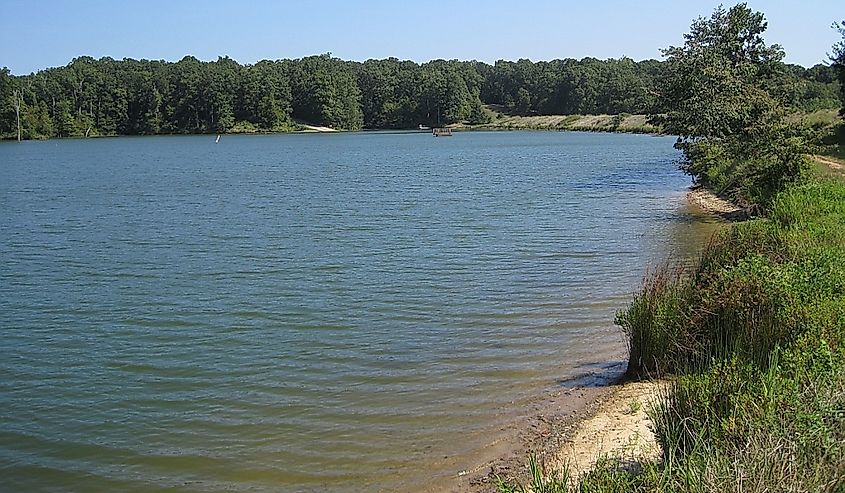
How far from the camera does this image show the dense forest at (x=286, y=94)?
428ft

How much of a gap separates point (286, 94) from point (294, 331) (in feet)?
460

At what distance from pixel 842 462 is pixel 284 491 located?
4.86 m

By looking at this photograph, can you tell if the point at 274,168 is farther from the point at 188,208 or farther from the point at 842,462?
the point at 842,462

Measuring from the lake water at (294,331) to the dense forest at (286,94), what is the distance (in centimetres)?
9770

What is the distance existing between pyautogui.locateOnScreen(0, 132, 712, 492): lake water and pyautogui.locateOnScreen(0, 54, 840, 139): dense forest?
9770 centimetres

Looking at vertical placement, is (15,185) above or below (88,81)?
→ below

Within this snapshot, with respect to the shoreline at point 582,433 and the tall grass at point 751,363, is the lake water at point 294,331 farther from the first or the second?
the tall grass at point 751,363

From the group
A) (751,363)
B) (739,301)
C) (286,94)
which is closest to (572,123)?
(286,94)

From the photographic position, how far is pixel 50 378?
1111cm

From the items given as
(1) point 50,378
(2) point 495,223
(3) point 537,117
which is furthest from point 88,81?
(1) point 50,378

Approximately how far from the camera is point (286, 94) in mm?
148125

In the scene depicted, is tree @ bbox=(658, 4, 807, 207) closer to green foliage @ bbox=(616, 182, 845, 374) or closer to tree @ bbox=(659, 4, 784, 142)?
tree @ bbox=(659, 4, 784, 142)

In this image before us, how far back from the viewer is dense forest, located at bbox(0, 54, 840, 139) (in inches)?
5133

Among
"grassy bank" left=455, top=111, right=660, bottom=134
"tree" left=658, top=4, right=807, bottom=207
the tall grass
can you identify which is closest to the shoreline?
the tall grass
